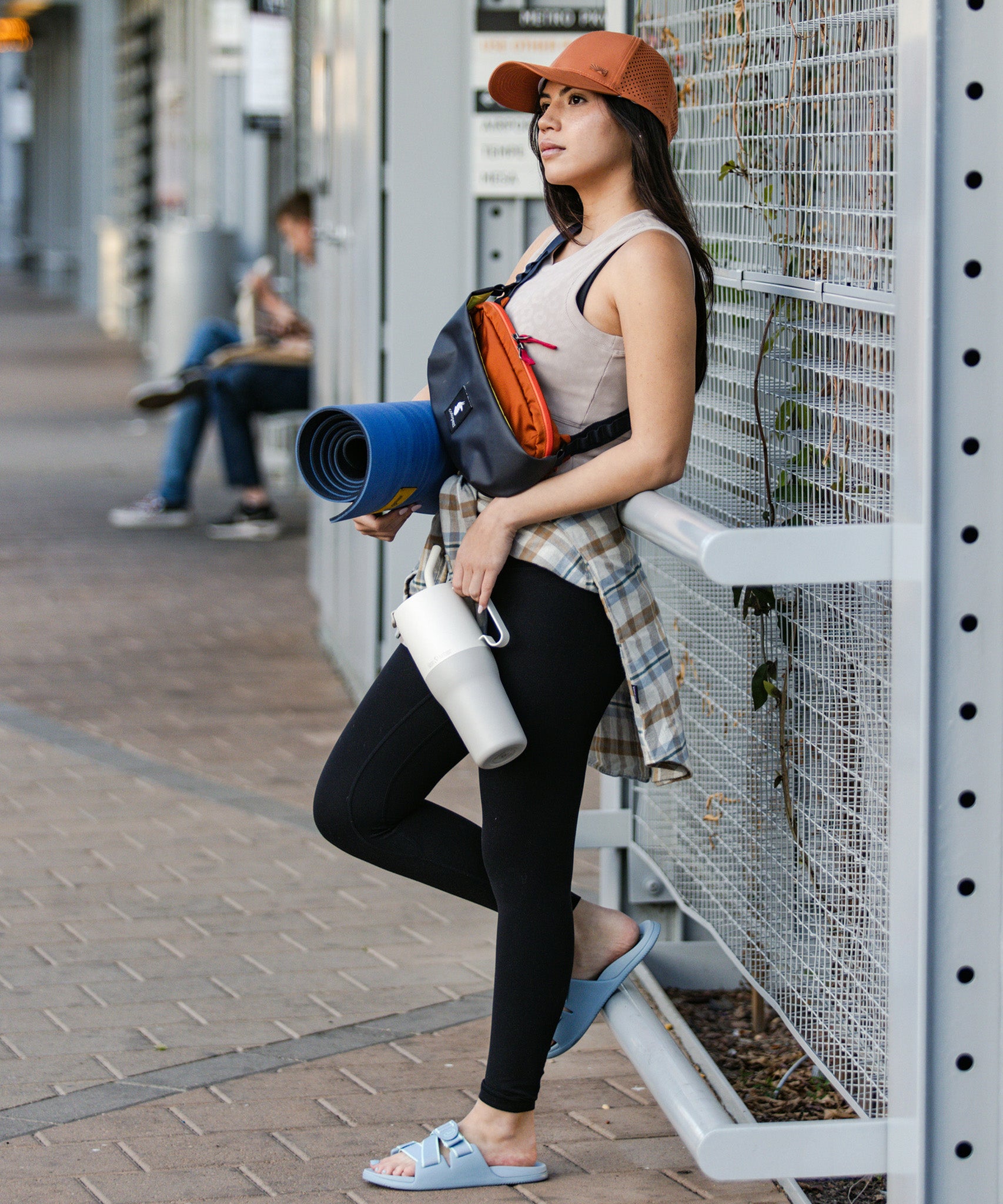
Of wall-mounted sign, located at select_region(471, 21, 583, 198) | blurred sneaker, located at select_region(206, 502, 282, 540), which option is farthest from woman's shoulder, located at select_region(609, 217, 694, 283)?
blurred sneaker, located at select_region(206, 502, 282, 540)

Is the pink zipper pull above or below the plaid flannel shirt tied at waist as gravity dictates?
above

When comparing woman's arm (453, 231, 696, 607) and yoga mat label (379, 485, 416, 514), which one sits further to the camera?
yoga mat label (379, 485, 416, 514)

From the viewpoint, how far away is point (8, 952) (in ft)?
13.5

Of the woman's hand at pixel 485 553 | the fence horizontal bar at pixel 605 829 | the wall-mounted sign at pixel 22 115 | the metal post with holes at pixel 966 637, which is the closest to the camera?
the metal post with holes at pixel 966 637

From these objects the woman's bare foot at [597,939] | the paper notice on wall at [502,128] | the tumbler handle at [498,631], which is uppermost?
the paper notice on wall at [502,128]

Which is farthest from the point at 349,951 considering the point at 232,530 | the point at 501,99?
the point at 232,530

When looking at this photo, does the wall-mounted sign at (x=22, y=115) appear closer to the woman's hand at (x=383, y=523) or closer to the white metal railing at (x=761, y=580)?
the woman's hand at (x=383, y=523)

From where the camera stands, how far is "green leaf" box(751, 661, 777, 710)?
302 cm

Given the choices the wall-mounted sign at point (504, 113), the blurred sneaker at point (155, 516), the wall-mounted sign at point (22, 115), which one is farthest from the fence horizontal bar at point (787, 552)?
the wall-mounted sign at point (22, 115)

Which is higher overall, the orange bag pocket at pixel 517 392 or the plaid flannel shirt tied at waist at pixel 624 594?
the orange bag pocket at pixel 517 392

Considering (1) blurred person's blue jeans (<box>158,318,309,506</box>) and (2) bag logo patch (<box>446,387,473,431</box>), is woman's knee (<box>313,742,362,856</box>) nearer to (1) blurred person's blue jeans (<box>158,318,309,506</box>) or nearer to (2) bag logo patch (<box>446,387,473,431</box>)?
(2) bag logo patch (<box>446,387,473,431</box>)

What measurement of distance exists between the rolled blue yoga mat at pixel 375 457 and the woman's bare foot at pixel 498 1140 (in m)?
0.97

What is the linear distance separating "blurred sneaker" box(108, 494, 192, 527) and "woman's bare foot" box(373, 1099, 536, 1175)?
7.45m

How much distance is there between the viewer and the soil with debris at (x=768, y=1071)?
10.1 feet
